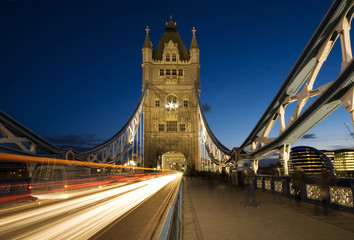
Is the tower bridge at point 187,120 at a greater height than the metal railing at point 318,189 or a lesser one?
greater

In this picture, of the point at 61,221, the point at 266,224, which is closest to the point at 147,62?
the point at 61,221

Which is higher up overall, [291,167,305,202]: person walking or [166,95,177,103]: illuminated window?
[166,95,177,103]: illuminated window

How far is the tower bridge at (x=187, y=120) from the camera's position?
460 inches

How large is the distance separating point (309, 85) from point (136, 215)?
370 inches

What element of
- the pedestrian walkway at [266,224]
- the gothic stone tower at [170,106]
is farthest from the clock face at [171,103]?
the pedestrian walkway at [266,224]

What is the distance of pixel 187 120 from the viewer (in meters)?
59.1

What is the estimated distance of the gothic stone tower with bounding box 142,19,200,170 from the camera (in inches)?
2249

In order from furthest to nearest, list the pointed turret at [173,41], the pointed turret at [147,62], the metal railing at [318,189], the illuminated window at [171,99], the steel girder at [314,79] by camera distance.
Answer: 1. the pointed turret at [173,41]
2. the illuminated window at [171,99]
3. the pointed turret at [147,62]
4. the steel girder at [314,79]
5. the metal railing at [318,189]

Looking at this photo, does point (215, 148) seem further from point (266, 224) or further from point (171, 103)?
point (266, 224)

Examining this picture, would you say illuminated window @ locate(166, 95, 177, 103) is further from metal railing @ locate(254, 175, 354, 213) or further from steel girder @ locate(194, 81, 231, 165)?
metal railing @ locate(254, 175, 354, 213)

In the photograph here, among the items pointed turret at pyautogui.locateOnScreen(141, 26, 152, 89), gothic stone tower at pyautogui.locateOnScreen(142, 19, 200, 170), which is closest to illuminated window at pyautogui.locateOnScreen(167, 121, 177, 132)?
gothic stone tower at pyautogui.locateOnScreen(142, 19, 200, 170)

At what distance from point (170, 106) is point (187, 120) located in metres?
4.39

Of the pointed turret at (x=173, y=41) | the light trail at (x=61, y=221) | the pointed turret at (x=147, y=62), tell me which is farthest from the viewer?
the pointed turret at (x=173, y=41)

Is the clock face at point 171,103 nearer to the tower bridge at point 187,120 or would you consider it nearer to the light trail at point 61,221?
the tower bridge at point 187,120
